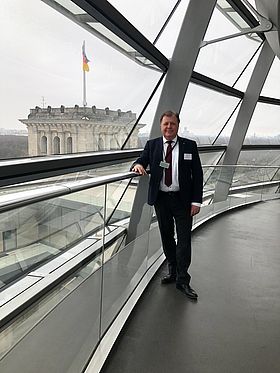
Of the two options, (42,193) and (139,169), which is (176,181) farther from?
(42,193)

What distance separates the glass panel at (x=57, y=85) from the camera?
3.49m

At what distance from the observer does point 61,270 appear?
190 cm

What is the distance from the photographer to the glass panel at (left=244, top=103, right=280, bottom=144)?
1162 centimetres

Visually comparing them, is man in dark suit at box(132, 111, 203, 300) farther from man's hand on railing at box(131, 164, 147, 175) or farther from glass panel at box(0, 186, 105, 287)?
glass panel at box(0, 186, 105, 287)

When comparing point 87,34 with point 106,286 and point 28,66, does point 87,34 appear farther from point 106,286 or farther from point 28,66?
point 106,286

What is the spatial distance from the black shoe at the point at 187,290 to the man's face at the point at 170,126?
1.36 metres

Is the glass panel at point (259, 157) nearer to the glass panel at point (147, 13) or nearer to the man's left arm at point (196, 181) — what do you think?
the glass panel at point (147, 13)

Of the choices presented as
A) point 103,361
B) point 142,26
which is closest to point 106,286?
point 103,361

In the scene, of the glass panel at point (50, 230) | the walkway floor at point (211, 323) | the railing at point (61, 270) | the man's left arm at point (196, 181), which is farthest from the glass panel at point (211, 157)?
the glass panel at point (50, 230)

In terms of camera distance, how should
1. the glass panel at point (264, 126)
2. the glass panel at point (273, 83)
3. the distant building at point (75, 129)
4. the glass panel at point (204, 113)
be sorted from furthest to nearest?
the glass panel at point (264, 126) → the glass panel at point (273, 83) → the glass panel at point (204, 113) → the distant building at point (75, 129)

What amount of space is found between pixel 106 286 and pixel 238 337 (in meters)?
1.03

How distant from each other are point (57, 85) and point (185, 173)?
220 centimetres

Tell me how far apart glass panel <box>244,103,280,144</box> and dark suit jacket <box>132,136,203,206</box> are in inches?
347

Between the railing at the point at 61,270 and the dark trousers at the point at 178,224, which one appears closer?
the railing at the point at 61,270
